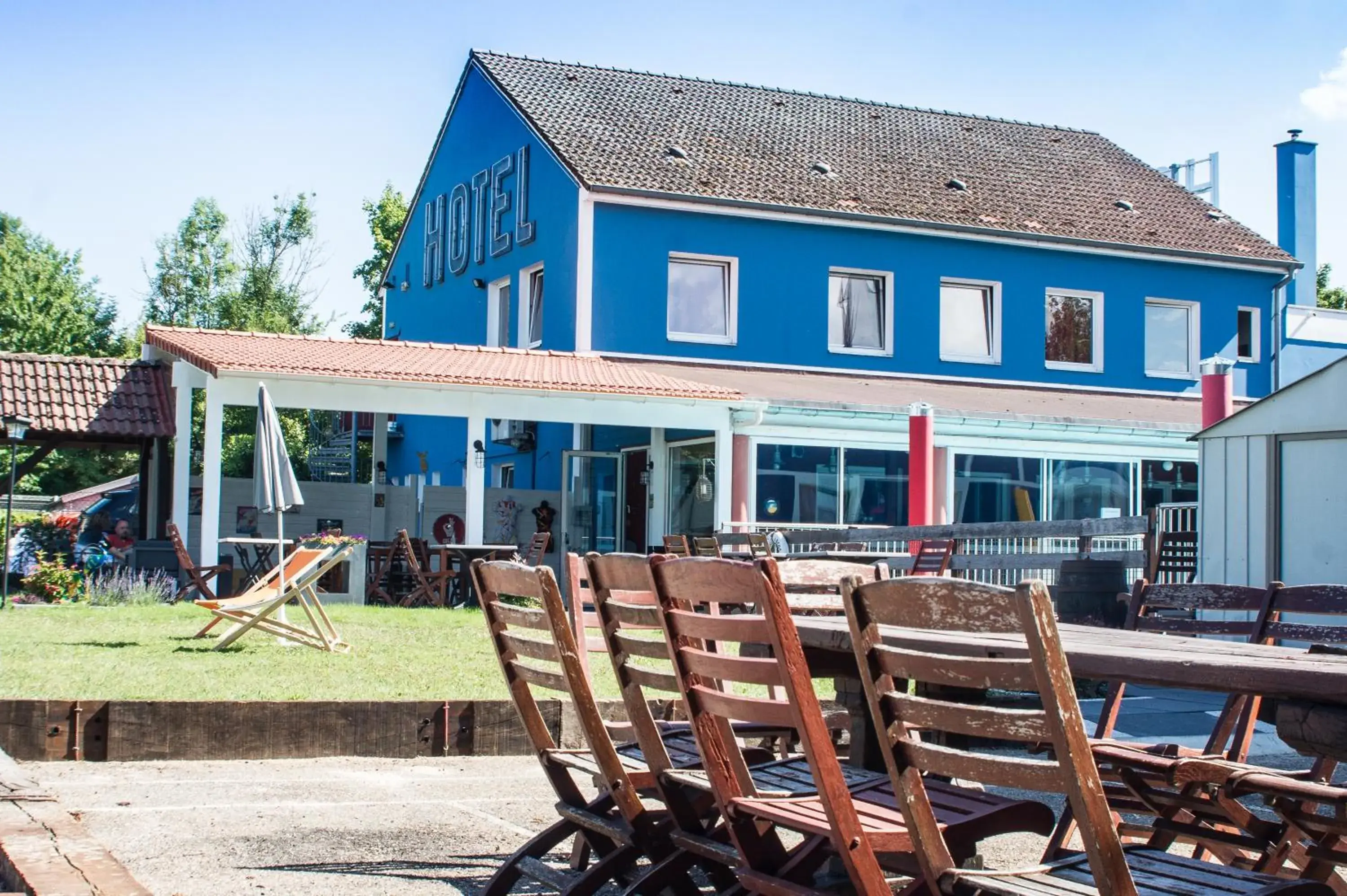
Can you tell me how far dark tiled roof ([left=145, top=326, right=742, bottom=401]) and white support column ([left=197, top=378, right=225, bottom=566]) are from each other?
15.6 inches

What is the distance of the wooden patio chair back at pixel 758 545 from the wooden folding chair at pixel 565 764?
10651 mm

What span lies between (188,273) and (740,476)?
104 ft

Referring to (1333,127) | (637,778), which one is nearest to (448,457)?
(1333,127)

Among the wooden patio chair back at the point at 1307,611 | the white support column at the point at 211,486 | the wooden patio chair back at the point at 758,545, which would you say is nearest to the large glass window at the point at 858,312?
the wooden patio chair back at the point at 758,545

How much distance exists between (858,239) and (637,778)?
20567mm

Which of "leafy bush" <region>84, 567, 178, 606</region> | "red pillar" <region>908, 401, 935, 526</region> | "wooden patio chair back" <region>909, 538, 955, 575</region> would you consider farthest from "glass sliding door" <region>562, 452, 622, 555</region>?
"wooden patio chair back" <region>909, 538, 955, 575</region>

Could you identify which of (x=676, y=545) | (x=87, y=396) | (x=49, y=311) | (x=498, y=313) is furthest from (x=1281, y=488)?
(x=49, y=311)

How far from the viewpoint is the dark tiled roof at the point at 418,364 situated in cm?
1733

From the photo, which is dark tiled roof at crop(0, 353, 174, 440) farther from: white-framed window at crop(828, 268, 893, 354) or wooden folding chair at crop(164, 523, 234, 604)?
white-framed window at crop(828, 268, 893, 354)

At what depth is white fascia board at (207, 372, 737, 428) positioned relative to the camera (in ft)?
56.3

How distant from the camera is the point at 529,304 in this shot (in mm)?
24609

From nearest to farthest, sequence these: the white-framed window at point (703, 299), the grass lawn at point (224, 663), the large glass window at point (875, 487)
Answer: the grass lawn at point (224, 663) < the large glass window at point (875, 487) < the white-framed window at point (703, 299)

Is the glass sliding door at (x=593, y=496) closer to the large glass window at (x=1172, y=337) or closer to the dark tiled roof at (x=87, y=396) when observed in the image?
the dark tiled roof at (x=87, y=396)

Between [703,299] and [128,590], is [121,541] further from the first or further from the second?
[703,299]
